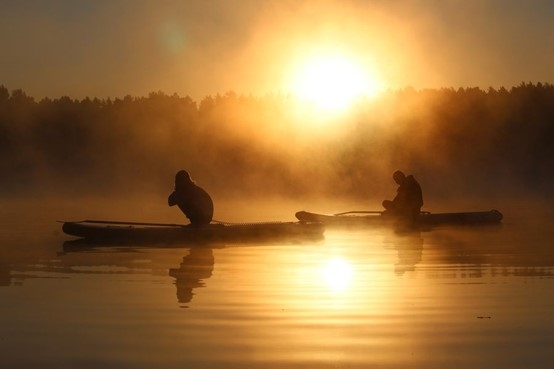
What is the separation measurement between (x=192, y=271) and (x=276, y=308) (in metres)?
4.12

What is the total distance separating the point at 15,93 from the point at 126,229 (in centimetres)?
6432

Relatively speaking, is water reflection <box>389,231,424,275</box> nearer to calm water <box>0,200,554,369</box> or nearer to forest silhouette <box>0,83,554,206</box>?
calm water <box>0,200,554,369</box>

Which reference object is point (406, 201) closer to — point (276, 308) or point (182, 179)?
point (182, 179)

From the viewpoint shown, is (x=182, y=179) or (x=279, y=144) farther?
(x=279, y=144)

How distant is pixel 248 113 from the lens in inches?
3191

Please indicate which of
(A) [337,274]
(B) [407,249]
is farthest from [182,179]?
(A) [337,274]

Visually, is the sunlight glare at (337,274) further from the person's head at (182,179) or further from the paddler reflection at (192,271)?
the person's head at (182,179)

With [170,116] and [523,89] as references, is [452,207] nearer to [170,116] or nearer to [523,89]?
[523,89]

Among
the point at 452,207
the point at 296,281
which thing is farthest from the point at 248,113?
the point at 296,281

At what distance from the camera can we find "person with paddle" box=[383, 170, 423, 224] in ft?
79.2

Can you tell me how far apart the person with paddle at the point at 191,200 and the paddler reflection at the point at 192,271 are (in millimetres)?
1327

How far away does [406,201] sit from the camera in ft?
79.6

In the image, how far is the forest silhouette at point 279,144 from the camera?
6431 cm

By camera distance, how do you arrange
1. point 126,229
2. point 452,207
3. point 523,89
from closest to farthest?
1. point 126,229
2. point 452,207
3. point 523,89
